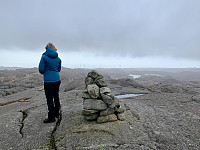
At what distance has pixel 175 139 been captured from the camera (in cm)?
514

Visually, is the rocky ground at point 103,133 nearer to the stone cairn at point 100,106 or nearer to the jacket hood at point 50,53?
the stone cairn at point 100,106

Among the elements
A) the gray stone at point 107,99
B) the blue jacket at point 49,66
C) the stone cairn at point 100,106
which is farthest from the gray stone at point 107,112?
the blue jacket at point 49,66

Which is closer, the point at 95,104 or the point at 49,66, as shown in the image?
the point at 49,66

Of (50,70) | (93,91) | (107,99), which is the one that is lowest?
(107,99)

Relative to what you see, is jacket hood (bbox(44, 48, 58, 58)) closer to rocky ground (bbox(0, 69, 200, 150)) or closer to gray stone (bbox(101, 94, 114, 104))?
gray stone (bbox(101, 94, 114, 104))

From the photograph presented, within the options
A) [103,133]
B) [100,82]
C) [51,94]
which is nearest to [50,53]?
[51,94]

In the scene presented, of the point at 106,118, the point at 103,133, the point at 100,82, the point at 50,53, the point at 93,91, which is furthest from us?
the point at 100,82

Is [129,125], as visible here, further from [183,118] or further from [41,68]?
[41,68]

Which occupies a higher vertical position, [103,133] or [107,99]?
[107,99]

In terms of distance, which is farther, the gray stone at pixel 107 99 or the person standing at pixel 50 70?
the gray stone at pixel 107 99

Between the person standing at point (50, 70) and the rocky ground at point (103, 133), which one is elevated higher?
the person standing at point (50, 70)

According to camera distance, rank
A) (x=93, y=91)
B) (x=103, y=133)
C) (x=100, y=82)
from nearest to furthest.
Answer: (x=103, y=133) < (x=93, y=91) < (x=100, y=82)

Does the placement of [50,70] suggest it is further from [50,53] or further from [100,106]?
[100,106]

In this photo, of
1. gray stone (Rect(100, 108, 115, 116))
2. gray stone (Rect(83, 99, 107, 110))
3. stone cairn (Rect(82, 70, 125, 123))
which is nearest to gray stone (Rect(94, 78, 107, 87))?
stone cairn (Rect(82, 70, 125, 123))
